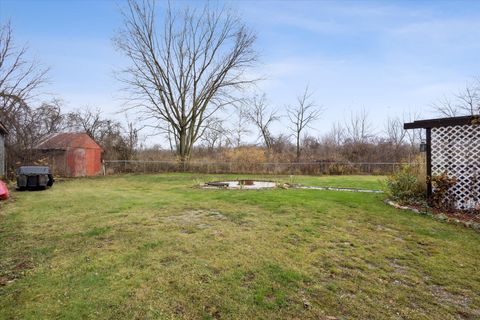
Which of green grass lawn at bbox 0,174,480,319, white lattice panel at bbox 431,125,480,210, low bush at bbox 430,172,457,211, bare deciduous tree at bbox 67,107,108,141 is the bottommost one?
green grass lawn at bbox 0,174,480,319

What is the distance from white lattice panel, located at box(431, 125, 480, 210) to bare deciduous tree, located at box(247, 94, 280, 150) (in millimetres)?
21693

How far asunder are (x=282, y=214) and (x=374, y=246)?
2.01 m

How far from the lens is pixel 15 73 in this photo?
1482 centimetres

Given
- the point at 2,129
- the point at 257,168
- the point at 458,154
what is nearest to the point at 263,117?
the point at 257,168

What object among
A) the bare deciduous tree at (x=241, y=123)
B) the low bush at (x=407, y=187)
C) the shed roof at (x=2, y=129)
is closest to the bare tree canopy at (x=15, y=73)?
the shed roof at (x=2, y=129)

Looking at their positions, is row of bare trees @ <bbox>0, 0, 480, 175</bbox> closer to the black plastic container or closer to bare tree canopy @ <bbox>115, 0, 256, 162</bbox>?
bare tree canopy @ <bbox>115, 0, 256, 162</bbox>

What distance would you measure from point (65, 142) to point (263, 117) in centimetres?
1736

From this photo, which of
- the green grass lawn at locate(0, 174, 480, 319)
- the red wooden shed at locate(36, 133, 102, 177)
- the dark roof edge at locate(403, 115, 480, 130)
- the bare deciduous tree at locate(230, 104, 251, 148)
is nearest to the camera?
the green grass lawn at locate(0, 174, 480, 319)

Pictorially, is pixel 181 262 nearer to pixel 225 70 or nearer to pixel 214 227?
pixel 214 227

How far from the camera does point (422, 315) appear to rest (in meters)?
2.50

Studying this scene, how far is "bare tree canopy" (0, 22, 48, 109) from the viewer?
569 inches

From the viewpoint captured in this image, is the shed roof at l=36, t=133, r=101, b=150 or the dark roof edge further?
the shed roof at l=36, t=133, r=101, b=150

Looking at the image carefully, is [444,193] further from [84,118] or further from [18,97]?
[84,118]

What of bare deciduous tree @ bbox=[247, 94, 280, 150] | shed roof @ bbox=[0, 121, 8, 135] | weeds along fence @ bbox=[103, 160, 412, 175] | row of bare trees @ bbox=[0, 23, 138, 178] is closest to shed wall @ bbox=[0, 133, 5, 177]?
shed roof @ bbox=[0, 121, 8, 135]
